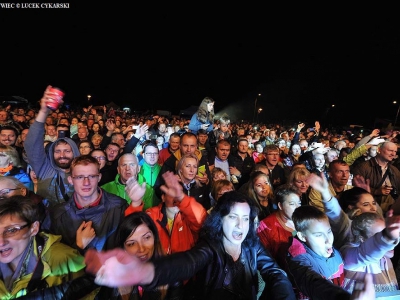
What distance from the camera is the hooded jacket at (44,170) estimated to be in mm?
3621

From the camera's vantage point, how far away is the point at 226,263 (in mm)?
2232

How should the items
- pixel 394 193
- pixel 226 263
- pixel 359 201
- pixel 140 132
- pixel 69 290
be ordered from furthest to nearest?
1. pixel 394 193
2. pixel 140 132
3. pixel 359 201
4. pixel 226 263
5. pixel 69 290

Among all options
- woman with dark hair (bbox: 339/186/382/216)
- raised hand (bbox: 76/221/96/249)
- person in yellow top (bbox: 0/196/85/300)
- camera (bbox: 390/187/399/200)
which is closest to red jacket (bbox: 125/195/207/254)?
raised hand (bbox: 76/221/96/249)

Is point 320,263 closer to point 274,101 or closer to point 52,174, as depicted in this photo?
point 52,174

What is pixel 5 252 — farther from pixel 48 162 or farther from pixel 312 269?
pixel 312 269

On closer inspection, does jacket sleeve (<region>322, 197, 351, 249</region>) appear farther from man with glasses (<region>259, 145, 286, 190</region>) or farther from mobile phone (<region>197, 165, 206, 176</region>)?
man with glasses (<region>259, 145, 286, 190</region>)

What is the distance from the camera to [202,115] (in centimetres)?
805

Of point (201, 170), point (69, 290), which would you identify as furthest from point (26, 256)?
point (201, 170)

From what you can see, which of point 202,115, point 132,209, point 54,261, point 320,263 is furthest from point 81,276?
point 202,115

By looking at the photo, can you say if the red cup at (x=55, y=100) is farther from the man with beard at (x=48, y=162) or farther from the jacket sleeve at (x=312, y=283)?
the jacket sleeve at (x=312, y=283)

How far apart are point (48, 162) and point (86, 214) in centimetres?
144

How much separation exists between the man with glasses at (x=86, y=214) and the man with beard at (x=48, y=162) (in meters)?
0.77

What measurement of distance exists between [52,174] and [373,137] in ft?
23.4

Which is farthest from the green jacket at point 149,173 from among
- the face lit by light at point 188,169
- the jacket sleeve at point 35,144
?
the jacket sleeve at point 35,144
